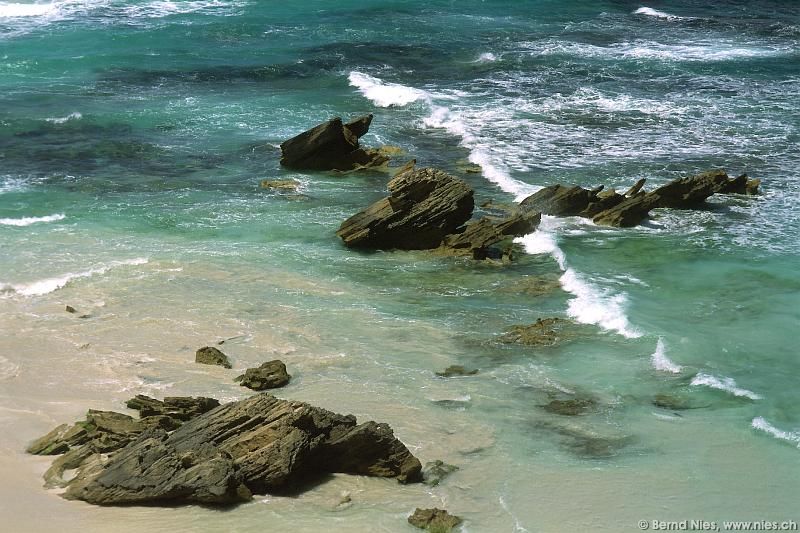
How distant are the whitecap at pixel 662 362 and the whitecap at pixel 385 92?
20.2 meters

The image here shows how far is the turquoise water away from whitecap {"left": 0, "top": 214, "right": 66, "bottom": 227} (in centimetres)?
9

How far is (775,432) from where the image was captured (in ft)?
50.2

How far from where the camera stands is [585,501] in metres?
12.9

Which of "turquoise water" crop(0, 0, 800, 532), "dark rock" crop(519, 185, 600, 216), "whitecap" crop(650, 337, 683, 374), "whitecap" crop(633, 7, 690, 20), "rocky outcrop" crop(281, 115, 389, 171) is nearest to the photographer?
"turquoise water" crop(0, 0, 800, 532)

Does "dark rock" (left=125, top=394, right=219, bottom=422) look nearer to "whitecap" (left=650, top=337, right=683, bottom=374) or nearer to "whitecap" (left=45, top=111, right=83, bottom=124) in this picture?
"whitecap" (left=650, top=337, right=683, bottom=374)

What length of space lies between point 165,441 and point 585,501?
5.18 m

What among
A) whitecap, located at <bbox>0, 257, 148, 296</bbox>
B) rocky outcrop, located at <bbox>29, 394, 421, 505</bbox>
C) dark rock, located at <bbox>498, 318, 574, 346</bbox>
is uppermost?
rocky outcrop, located at <bbox>29, 394, 421, 505</bbox>

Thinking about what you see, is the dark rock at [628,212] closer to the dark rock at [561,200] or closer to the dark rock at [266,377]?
the dark rock at [561,200]

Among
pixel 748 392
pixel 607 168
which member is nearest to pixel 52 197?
pixel 607 168

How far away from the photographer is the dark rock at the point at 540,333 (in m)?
18.2

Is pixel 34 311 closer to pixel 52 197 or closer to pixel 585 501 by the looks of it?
pixel 52 197

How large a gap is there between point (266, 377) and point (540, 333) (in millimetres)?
5179

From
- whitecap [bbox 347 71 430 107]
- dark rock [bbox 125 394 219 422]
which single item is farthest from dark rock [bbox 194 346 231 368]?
whitecap [bbox 347 71 430 107]

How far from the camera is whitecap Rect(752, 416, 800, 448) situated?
15.1m
